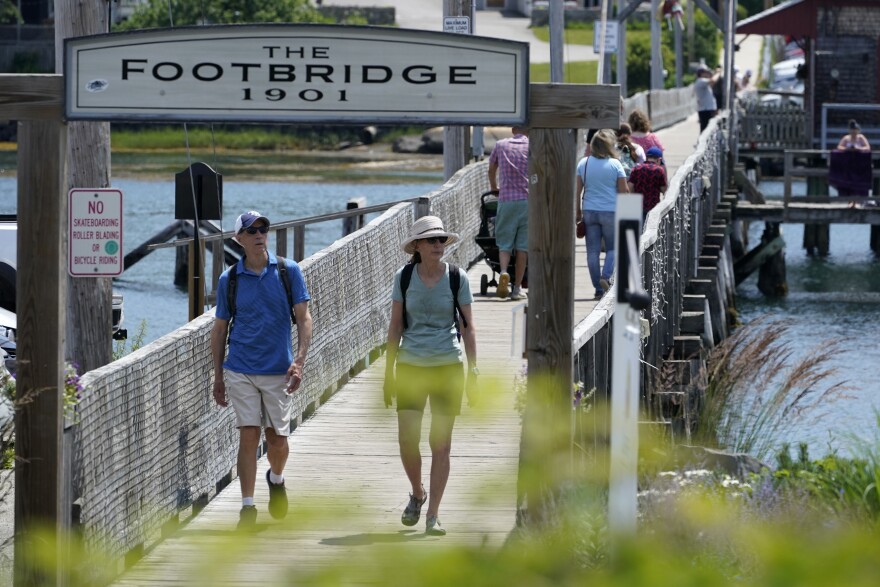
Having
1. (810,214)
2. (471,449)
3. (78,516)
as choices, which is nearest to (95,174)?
(471,449)

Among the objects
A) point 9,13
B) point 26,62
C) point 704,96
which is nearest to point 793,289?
point 704,96

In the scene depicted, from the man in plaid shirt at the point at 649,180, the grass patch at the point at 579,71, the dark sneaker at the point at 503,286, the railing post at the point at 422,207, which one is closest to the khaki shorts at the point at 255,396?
the dark sneaker at the point at 503,286

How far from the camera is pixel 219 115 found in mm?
7391

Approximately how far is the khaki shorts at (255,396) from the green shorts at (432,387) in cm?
68

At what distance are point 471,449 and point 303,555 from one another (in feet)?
21.6

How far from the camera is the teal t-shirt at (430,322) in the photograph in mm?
8156

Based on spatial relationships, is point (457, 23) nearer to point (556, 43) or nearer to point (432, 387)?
point (556, 43)

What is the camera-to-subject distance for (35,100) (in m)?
7.33

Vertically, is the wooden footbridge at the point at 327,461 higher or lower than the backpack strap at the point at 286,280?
lower

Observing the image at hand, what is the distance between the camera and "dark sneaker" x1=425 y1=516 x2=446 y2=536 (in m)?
7.84

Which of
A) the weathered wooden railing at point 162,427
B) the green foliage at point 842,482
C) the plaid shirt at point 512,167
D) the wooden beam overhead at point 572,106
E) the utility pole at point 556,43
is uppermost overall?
the utility pole at point 556,43

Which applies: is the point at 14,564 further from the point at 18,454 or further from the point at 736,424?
the point at 736,424

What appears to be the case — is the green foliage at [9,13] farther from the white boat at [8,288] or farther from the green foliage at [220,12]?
the white boat at [8,288]

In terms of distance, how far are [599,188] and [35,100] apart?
301 inches
